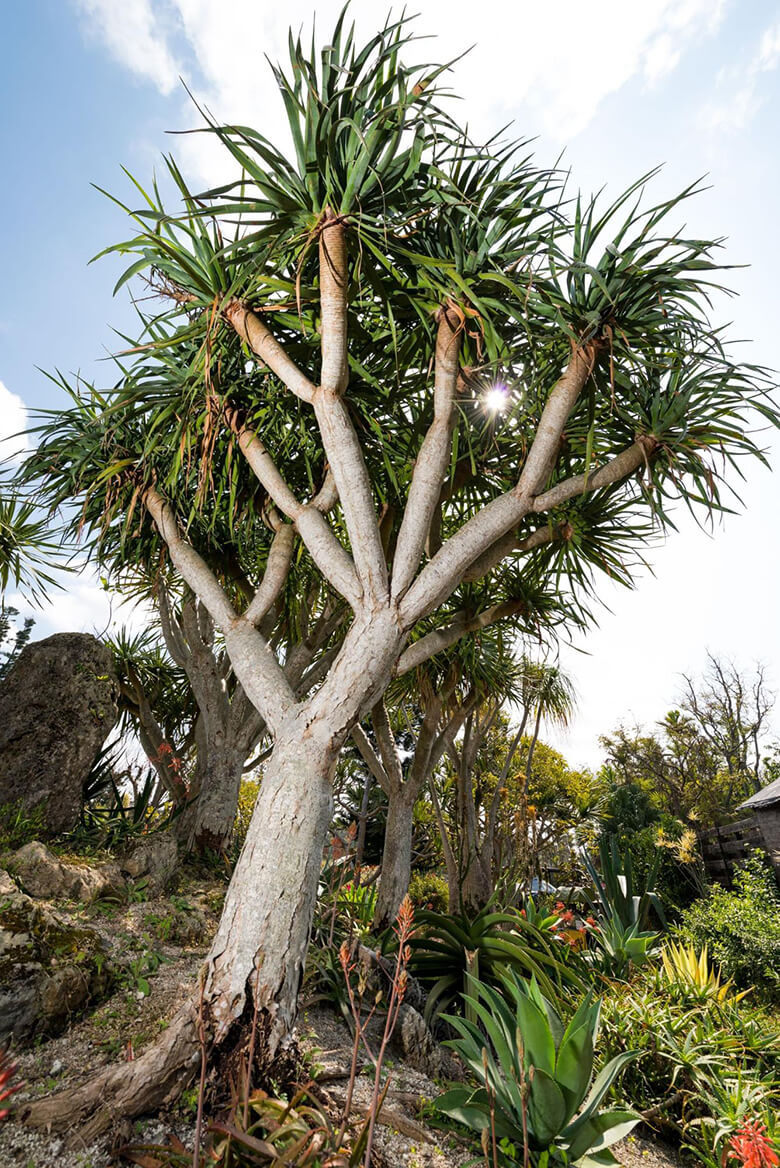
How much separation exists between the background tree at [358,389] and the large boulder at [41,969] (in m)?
0.64

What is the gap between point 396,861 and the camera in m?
5.38

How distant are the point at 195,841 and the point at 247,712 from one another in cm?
123

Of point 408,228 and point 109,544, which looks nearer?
point 408,228

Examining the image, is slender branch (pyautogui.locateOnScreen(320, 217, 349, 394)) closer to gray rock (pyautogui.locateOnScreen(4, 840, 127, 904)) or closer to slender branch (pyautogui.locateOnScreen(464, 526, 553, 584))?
slender branch (pyautogui.locateOnScreen(464, 526, 553, 584))

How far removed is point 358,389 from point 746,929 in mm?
8342

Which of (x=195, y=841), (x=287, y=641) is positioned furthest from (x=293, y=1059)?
(x=287, y=641)

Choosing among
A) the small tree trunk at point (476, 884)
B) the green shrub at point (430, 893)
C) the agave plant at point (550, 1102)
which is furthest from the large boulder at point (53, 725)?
the green shrub at point (430, 893)

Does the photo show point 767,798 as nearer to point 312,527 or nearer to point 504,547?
point 504,547

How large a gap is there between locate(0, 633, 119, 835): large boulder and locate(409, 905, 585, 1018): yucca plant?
302cm

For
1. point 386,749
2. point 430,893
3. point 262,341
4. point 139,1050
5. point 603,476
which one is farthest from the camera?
point 430,893

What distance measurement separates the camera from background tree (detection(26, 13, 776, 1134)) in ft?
8.69

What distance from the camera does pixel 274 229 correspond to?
3.40m

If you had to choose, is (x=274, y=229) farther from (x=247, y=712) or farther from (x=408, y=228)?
(x=247, y=712)

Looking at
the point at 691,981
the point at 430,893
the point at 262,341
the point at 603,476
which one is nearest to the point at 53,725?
the point at 262,341
